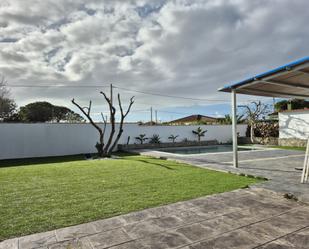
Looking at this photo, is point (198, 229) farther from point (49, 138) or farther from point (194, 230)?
point (49, 138)

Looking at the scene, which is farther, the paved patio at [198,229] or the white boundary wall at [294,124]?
the white boundary wall at [294,124]

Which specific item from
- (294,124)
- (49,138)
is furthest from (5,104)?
(294,124)

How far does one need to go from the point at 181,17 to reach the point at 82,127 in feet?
34.5

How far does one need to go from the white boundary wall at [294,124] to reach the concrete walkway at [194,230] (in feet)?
48.7

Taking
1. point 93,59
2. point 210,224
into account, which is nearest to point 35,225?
point 210,224

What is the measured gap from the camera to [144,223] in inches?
135

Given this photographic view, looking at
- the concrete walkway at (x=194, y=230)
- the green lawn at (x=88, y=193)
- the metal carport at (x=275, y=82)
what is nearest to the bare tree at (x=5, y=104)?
the green lawn at (x=88, y=193)

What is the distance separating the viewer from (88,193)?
5.10 metres

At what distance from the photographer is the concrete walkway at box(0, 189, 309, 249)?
111 inches

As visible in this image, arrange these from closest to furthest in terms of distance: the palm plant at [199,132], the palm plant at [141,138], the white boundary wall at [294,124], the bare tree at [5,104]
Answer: the white boundary wall at [294,124]
the palm plant at [141,138]
the palm plant at [199,132]
the bare tree at [5,104]

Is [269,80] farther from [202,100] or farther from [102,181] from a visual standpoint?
[202,100]

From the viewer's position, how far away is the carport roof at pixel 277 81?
5930 mm

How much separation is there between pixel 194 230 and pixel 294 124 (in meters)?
17.3

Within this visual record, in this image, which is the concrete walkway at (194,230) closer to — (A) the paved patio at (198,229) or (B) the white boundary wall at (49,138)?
(A) the paved patio at (198,229)
